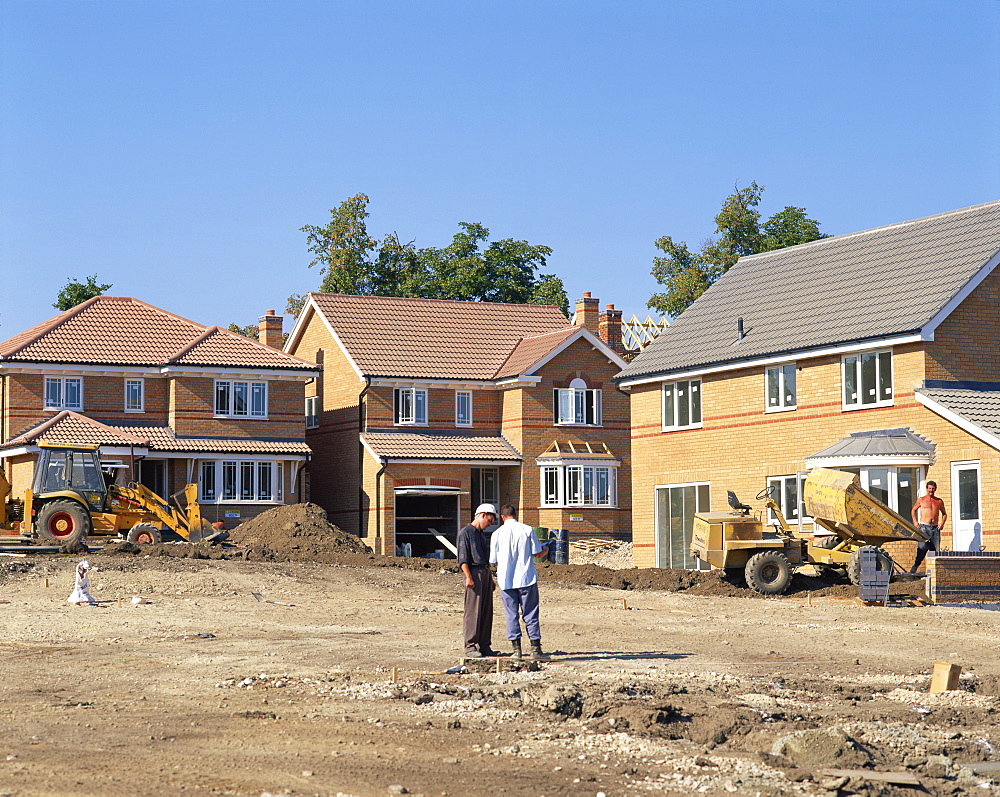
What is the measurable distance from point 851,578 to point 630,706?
47.4 feet

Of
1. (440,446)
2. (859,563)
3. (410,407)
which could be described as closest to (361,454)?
(410,407)

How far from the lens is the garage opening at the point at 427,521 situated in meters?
49.2

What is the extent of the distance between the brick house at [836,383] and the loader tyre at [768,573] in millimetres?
3981

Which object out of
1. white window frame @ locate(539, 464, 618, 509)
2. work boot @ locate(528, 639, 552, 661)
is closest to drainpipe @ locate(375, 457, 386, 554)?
white window frame @ locate(539, 464, 618, 509)

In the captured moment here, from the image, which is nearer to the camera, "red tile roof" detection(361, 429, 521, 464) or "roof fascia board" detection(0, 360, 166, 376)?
"roof fascia board" detection(0, 360, 166, 376)

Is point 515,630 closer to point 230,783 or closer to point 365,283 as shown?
point 230,783

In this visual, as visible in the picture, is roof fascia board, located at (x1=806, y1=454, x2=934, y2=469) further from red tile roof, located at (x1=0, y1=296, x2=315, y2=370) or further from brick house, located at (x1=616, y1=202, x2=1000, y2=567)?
red tile roof, located at (x1=0, y1=296, x2=315, y2=370)

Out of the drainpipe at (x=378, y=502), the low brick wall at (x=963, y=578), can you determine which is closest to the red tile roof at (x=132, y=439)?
the drainpipe at (x=378, y=502)

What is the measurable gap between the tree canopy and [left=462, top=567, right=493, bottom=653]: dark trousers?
4926cm

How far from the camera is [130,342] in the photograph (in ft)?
156

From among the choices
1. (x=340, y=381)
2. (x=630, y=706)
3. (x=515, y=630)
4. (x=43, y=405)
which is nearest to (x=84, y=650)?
(x=515, y=630)

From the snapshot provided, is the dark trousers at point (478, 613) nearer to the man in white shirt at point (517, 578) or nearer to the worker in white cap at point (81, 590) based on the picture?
the man in white shirt at point (517, 578)

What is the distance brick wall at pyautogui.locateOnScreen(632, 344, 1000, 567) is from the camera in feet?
94.1

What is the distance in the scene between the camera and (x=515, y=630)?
51.4 ft
